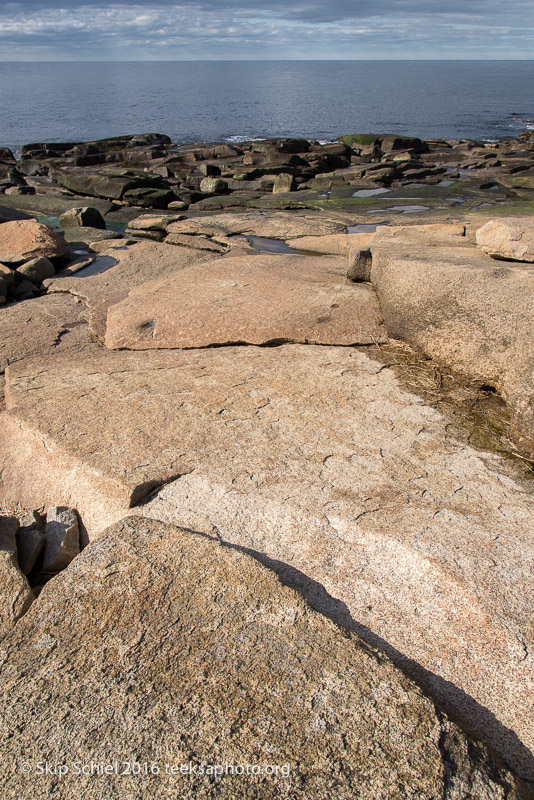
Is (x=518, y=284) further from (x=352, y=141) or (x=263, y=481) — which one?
(x=352, y=141)

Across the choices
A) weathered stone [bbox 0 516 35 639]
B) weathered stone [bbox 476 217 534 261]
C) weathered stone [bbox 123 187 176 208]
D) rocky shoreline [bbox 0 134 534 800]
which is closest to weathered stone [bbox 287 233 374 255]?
rocky shoreline [bbox 0 134 534 800]

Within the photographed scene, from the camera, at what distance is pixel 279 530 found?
206 cm

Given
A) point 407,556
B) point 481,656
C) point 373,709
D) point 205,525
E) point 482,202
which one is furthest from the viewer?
point 482,202

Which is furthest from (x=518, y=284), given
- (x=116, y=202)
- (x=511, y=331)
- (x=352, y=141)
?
(x=352, y=141)

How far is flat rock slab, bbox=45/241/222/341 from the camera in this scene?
4833 mm

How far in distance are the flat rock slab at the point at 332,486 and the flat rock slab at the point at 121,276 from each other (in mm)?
1545

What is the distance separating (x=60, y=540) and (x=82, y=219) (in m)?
7.24

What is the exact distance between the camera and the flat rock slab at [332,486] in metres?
1.68

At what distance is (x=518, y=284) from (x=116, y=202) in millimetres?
10403

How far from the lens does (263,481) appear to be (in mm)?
2254

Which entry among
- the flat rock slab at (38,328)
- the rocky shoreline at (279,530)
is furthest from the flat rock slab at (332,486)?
the flat rock slab at (38,328)

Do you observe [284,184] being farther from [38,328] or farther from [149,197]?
[38,328]

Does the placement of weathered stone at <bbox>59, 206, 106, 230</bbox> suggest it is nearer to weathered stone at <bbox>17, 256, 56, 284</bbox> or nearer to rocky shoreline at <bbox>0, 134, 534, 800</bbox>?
weathered stone at <bbox>17, 256, 56, 284</bbox>

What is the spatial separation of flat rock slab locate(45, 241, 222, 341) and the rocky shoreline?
6 centimetres
